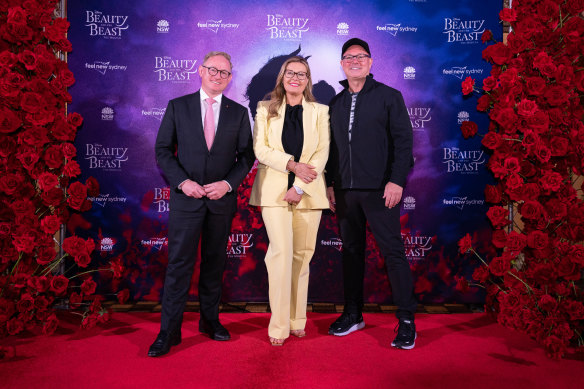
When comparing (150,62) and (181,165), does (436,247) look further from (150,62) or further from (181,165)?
(150,62)

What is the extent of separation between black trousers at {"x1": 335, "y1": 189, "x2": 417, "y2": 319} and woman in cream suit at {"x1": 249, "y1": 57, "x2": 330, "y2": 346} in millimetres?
211

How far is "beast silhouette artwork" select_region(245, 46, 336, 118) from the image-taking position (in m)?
3.78

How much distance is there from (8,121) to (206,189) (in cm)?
133

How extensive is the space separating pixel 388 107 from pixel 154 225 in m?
2.14

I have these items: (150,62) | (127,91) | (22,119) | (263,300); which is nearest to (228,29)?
(150,62)

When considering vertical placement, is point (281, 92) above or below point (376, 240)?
above

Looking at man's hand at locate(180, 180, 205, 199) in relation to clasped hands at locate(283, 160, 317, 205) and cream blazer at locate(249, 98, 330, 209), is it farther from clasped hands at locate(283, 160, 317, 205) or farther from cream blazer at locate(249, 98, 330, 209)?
clasped hands at locate(283, 160, 317, 205)

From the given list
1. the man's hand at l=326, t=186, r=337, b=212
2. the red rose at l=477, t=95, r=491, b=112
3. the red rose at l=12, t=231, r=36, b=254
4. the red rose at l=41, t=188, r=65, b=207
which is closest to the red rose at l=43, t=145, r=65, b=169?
the red rose at l=41, t=188, r=65, b=207

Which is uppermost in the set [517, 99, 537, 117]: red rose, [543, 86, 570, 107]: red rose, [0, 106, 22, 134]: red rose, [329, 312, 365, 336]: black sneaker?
[543, 86, 570, 107]: red rose

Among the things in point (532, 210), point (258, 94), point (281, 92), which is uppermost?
point (258, 94)

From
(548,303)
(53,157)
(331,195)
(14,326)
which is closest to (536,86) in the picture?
(548,303)

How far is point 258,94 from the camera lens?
3.80 meters

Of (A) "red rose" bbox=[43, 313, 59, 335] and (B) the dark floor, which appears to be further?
(B) the dark floor

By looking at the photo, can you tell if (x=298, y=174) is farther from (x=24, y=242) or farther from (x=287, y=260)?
(x=24, y=242)
